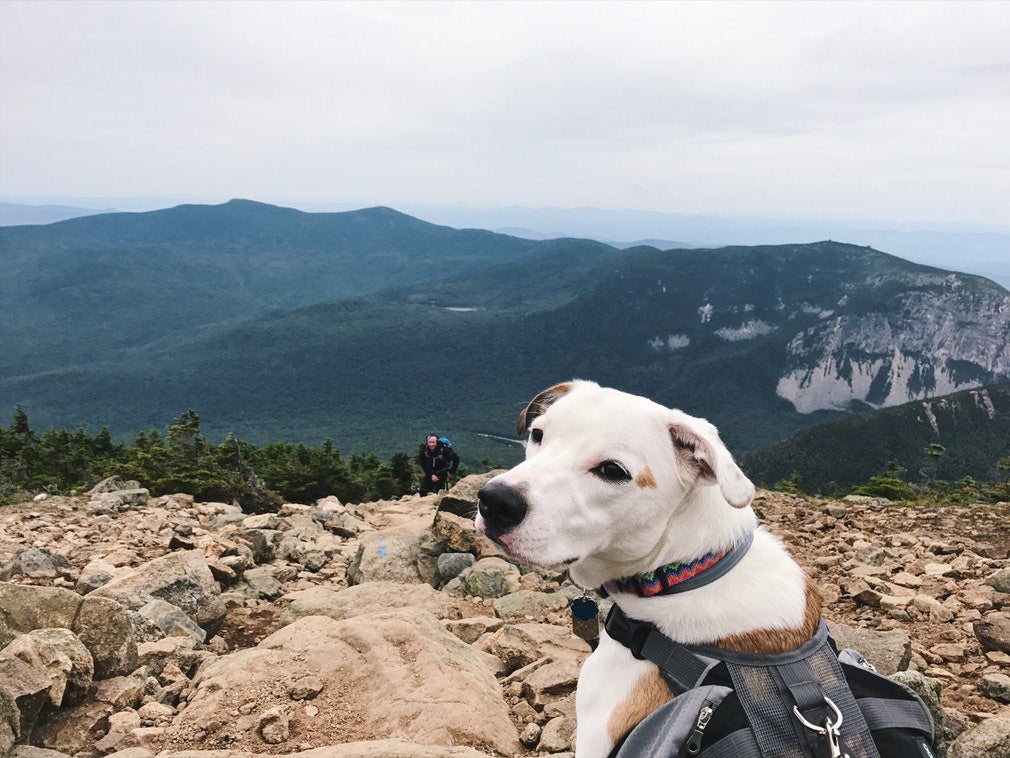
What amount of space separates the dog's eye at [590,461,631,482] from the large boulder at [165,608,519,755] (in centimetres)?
214

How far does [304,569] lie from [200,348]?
193349mm

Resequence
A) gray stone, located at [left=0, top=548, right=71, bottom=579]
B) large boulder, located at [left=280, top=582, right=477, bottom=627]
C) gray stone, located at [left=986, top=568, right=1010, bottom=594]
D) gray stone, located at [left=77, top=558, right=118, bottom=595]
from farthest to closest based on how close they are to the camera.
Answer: gray stone, located at [left=0, top=548, right=71, bottom=579]
gray stone, located at [left=77, top=558, right=118, bottom=595]
gray stone, located at [left=986, top=568, right=1010, bottom=594]
large boulder, located at [left=280, top=582, right=477, bottom=627]

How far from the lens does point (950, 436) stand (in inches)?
3135

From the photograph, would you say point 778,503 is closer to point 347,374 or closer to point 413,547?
point 413,547

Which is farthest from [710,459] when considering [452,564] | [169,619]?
[452,564]

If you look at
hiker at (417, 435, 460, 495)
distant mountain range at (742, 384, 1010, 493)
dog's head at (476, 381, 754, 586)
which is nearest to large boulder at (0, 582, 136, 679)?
dog's head at (476, 381, 754, 586)

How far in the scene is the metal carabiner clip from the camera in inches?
75.9

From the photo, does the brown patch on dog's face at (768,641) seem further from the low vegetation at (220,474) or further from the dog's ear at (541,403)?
the low vegetation at (220,474)

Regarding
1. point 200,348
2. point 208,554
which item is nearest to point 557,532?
point 208,554

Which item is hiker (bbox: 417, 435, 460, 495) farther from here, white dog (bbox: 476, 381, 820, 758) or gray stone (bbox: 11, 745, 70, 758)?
white dog (bbox: 476, 381, 820, 758)

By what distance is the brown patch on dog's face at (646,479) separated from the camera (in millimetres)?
2461

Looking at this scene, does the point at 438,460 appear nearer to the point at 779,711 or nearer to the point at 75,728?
the point at 75,728

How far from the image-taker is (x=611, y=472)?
2.47 m

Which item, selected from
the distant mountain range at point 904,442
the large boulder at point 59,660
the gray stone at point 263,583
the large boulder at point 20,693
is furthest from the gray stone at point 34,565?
the distant mountain range at point 904,442
